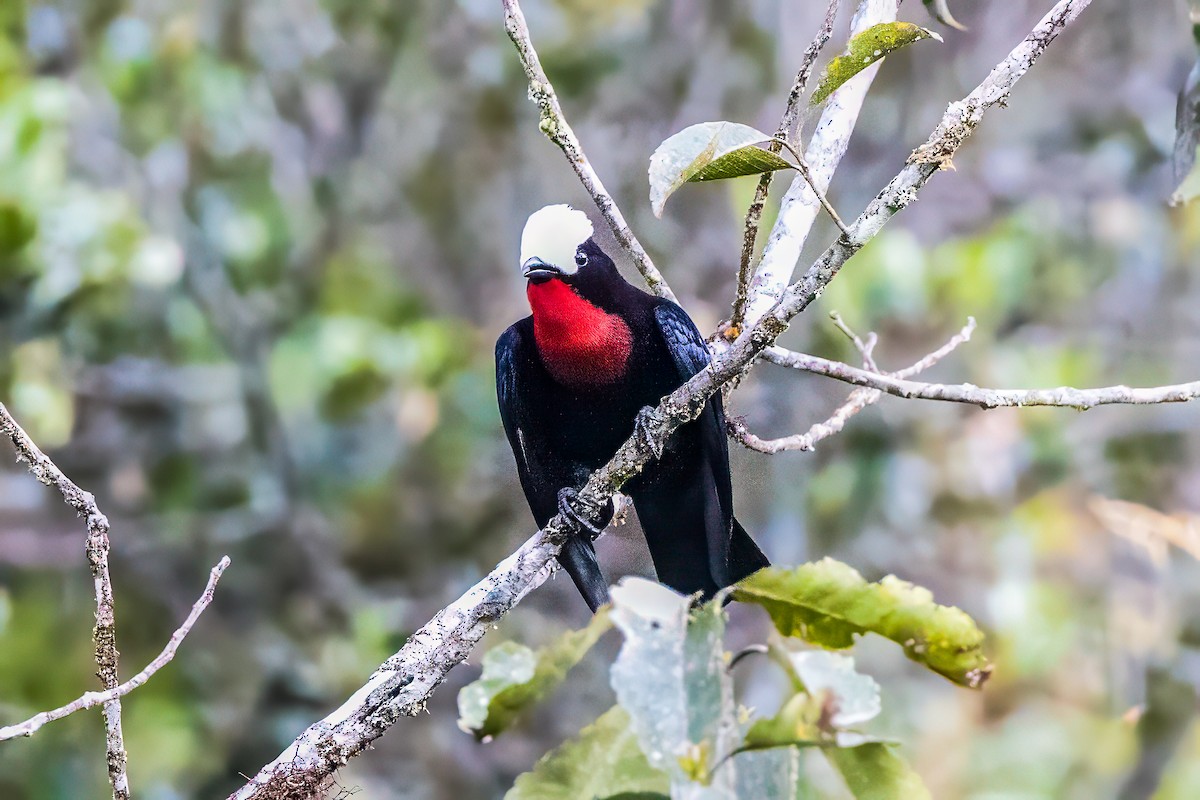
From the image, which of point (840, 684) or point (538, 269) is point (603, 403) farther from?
point (840, 684)

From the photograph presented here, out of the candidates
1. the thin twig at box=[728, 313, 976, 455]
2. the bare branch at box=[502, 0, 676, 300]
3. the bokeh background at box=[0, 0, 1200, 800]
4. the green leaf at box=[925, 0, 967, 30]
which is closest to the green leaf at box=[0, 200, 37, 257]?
the bokeh background at box=[0, 0, 1200, 800]

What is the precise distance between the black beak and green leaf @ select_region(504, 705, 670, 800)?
0.78 metres

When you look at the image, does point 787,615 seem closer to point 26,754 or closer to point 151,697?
point 151,697

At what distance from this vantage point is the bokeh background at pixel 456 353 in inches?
91.2

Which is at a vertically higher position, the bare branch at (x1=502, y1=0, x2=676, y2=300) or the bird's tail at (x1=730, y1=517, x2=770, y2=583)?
the bare branch at (x1=502, y1=0, x2=676, y2=300)

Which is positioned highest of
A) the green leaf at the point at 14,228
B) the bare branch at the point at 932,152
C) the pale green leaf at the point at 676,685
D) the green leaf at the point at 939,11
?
the green leaf at the point at 14,228

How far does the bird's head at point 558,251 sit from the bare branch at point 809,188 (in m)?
0.23

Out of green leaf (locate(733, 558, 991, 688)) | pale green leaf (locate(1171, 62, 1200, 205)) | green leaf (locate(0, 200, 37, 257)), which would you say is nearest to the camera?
green leaf (locate(733, 558, 991, 688))

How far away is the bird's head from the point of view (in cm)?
137

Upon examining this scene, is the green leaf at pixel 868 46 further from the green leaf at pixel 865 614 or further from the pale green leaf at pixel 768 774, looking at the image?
the pale green leaf at pixel 768 774

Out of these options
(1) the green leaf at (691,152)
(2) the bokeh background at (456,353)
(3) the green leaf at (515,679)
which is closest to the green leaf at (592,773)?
(3) the green leaf at (515,679)

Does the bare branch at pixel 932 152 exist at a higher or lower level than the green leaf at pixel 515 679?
higher

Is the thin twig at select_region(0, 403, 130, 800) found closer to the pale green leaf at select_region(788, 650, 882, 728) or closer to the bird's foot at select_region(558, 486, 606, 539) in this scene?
the bird's foot at select_region(558, 486, 606, 539)

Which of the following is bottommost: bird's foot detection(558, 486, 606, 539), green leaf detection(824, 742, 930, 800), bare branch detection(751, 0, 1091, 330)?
green leaf detection(824, 742, 930, 800)
